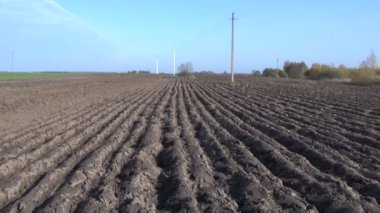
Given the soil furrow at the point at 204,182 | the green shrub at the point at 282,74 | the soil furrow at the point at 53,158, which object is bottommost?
the green shrub at the point at 282,74

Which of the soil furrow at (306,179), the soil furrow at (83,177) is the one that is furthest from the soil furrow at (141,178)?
the soil furrow at (306,179)

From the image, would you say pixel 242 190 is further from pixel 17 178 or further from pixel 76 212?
pixel 17 178

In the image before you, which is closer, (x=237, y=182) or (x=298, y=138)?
(x=237, y=182)

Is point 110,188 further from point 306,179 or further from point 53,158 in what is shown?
point 53,158

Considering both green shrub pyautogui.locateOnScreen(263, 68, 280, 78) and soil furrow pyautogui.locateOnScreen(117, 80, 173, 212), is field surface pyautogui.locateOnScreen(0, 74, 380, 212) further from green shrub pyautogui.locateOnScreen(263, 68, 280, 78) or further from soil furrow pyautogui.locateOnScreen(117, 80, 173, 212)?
green shrub pyautogui.locateOnScreen(263, 68, 280, 78)

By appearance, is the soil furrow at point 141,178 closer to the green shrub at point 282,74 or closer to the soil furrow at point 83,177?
the soil furrow at point 83,177

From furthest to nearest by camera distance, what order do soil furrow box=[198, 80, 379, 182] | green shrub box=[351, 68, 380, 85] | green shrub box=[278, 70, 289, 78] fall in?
green shrub box=[278, 70, 289, 78]
green shrub box=[351, 68, 380, 85]
soil furrow box=[198, 80, 379, 182]

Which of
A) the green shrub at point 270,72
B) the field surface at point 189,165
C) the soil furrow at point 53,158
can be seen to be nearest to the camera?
the field surface at point 189,165

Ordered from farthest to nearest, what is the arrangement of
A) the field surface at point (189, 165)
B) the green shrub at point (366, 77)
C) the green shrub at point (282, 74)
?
1. the green shrub at point (282, 74)
2. the green shrub at point (366, 77)
3. the field surface at point (189, 165)

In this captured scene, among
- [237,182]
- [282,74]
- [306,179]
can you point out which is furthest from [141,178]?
[282,74]

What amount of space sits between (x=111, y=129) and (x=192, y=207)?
29.8ft

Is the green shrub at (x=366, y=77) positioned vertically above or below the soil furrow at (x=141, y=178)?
below

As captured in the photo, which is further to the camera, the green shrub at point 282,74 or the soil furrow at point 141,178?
the green shrub at point 282,74

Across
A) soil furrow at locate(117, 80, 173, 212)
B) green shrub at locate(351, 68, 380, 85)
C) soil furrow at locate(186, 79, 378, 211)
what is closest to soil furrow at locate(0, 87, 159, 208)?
soil furrow at locate(117, 80, 173, 212)
